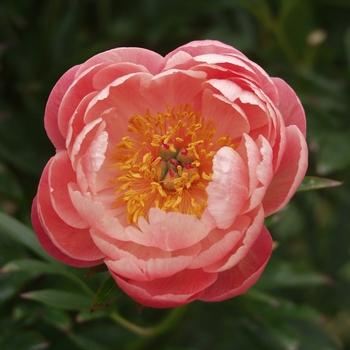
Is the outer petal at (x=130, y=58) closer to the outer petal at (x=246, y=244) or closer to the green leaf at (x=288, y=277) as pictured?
the outer petal at (x=246, y=244)

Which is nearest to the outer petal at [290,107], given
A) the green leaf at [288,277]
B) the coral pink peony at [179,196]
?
the coral pink peony at [179,196]

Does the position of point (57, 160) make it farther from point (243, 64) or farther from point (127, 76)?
point (243, 64)

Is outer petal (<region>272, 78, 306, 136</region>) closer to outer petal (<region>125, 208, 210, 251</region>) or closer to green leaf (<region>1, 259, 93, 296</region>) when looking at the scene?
outer petal (<region>125, 208, 210, 251</region>)

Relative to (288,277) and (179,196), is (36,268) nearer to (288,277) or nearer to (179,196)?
(179,196)

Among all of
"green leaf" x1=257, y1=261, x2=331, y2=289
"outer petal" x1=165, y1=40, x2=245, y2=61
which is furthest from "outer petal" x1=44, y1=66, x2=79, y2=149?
"green leaf" x1=257, y1=261, x2=331, y2=289

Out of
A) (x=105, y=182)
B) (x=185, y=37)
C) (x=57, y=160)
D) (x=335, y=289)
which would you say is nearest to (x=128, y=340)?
(x=105, y=182)

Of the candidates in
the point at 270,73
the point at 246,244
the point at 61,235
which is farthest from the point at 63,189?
the point at 270,73
